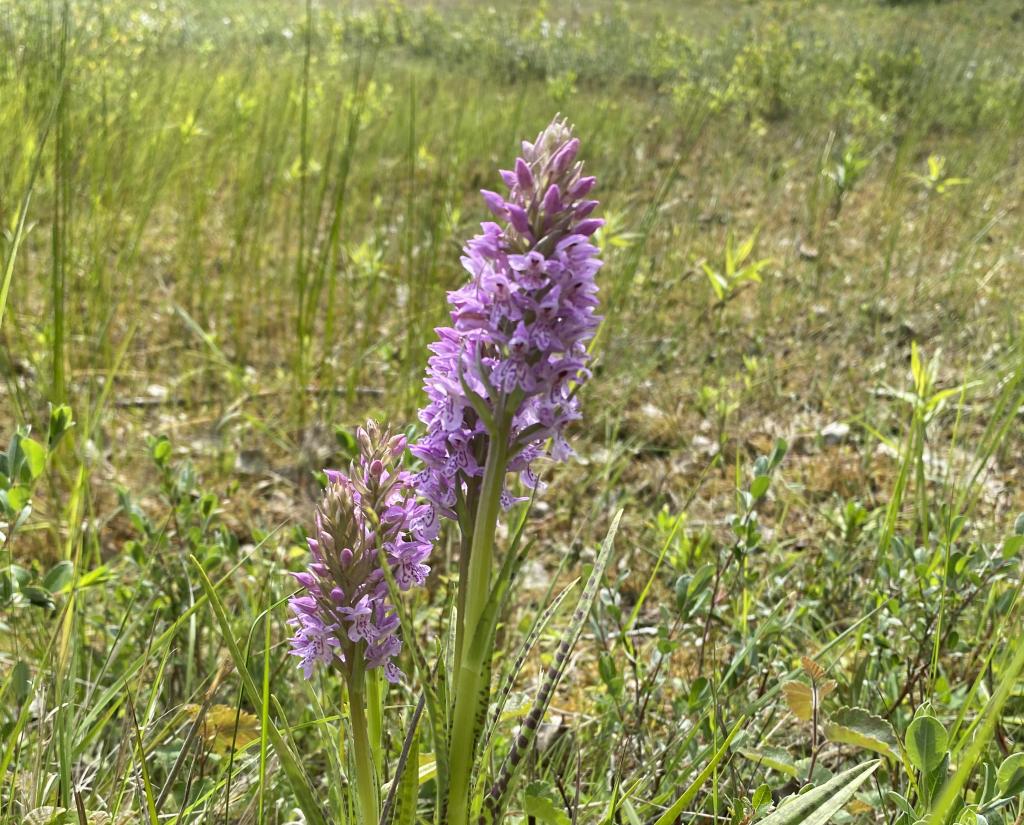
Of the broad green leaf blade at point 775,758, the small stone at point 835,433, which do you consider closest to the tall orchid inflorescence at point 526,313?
the broad green leaf blade at point 775,758

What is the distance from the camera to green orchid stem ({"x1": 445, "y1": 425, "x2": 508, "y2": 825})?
36.6 inches

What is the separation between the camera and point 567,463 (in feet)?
11.0

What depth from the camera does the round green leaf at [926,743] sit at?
1091mm

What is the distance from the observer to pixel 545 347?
3.01ft

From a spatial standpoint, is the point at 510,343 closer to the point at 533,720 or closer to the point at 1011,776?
the point at 533,720

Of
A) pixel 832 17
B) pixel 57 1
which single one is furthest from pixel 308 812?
pixel 832 17

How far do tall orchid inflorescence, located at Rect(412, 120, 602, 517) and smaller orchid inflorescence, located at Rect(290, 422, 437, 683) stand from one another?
99 mm

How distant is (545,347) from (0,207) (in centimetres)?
305

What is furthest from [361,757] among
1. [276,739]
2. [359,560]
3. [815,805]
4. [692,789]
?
[815,805]

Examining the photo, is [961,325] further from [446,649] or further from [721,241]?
[446,649]

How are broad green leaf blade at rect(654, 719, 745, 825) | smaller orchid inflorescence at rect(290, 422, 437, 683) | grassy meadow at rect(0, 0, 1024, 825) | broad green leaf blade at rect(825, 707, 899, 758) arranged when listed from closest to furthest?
broad green leaf blade at rect(654, 719, 745, 825) < smaller orchid inflorescence at rect(290, 422, 437, 683) < broad green leaf blade at rect(825, 707, 899, 758) < grassy meadow at rect(0, 0, 1024, 825)

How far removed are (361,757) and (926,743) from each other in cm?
79

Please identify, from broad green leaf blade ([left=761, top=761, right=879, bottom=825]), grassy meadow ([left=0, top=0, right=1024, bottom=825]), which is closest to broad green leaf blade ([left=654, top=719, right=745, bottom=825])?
grassy meadow ([left=0, top=0, right=1024, bottom=825])

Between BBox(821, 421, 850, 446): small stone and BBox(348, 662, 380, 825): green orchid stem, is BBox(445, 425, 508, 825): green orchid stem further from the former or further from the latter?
BBox(821, 421, 850, 446): small stone
